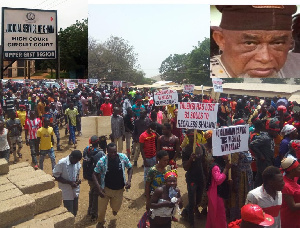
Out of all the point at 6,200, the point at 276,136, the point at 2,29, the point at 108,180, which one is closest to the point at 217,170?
the point at 108,180

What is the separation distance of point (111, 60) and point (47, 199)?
3846 centimetres

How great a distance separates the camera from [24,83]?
674 inches

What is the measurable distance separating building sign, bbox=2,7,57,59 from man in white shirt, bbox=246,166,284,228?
13485mm

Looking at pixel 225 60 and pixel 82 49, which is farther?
pixel 82 49

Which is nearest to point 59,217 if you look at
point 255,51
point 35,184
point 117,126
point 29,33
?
point 35,184

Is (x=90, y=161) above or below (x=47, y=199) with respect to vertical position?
above

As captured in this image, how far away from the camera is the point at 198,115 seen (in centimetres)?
595

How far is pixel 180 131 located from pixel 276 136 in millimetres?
3111

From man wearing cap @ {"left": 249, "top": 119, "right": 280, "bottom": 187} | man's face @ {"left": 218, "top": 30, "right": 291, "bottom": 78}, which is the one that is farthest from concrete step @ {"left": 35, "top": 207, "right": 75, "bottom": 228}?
man's face @ {"left": 218, "top": 30, "right": 291, "bottom": 78}

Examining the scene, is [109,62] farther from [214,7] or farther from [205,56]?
[214,7]

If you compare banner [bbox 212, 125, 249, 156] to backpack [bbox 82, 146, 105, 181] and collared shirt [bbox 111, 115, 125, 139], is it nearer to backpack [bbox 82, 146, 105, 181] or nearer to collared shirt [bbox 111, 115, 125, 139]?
backpack [bbox 82, 146, 105, 181]

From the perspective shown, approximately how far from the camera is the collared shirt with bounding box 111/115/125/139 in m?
8.58

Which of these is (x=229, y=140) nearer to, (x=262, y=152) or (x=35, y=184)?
(x=262, y=152)

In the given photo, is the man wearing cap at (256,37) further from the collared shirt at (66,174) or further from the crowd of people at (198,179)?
the collared shirt at (66,174)
